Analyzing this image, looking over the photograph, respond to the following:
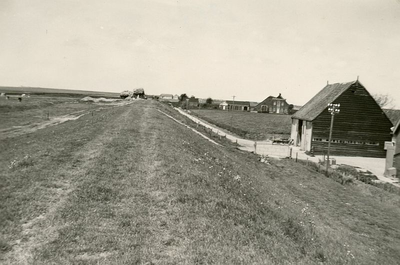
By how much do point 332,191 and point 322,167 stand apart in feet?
22.9

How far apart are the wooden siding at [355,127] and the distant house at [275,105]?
87066mm

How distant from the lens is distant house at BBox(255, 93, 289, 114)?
4801 inches

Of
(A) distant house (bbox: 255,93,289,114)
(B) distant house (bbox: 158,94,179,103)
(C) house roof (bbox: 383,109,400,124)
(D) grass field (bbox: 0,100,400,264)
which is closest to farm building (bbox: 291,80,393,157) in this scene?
(C) house roof (bbox: 383,109,400,124)

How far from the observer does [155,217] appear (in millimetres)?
8570

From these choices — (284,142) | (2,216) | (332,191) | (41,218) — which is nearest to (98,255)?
(41,218)

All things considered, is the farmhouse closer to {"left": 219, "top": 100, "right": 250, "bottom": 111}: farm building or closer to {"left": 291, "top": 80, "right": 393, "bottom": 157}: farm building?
{"left": 219, "top": 100, "right": 250, "bottom": 111}: farm building

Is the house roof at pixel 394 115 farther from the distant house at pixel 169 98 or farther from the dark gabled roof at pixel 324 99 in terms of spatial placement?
the distant house at pixel 169 98

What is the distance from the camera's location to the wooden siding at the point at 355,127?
3562cm

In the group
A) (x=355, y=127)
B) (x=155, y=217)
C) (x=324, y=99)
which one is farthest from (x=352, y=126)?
(x=155, y=217)

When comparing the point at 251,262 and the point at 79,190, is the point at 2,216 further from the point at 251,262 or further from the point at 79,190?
the point at 251,262

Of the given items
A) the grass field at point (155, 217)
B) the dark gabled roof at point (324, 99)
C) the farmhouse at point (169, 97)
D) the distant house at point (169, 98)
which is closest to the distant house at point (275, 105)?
the distant house at point (169, 98)

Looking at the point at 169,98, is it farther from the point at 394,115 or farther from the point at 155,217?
the point at 155,217

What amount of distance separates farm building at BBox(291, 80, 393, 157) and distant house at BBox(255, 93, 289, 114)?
286 feet

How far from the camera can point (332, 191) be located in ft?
65.4
